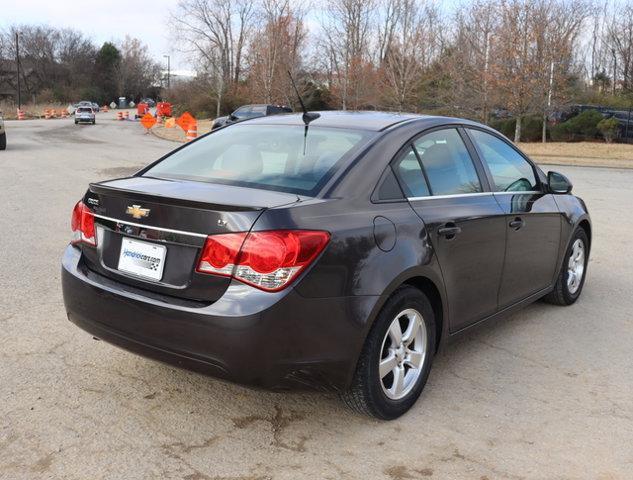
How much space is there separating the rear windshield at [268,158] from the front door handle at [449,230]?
2.18ft

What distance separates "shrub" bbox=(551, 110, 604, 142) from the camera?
3083 centimetres

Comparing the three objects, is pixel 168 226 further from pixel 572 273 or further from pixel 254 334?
pixel 572 273

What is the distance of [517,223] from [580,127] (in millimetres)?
29645

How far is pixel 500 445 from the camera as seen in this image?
316 cm

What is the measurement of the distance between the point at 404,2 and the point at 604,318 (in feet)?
140

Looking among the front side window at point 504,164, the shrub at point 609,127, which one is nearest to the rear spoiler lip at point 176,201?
the front side window at point 504,164

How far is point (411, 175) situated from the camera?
364cm

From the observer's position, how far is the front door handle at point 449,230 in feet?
11.8

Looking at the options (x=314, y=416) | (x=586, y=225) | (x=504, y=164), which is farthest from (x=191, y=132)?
(x=314, y=416)

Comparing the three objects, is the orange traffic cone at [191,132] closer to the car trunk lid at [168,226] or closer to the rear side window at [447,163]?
the rear side window at [447,163]

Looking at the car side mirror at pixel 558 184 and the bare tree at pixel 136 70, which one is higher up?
the bare tree at pixel 136 70

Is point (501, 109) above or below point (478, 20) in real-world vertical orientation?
below

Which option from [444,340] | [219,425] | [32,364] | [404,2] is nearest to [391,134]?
[444,340]

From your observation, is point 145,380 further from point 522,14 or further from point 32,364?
point 522,14
